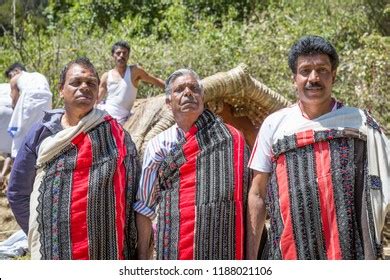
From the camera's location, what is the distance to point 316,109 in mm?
3209

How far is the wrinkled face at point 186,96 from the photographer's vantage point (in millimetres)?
3463

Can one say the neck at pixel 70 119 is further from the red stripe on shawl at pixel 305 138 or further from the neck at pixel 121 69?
the neck at pixel 121 69

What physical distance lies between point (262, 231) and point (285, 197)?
0.36 metres

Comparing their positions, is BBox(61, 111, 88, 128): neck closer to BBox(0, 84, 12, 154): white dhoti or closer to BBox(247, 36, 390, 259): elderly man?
BBox(247, 36, 390, 259): elderly man

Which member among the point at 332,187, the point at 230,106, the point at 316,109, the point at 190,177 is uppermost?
the point at 230,106

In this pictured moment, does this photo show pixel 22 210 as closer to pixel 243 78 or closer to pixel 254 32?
pixel 243 78

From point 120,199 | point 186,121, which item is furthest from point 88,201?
point 186,121

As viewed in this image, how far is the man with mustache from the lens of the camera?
7785mm

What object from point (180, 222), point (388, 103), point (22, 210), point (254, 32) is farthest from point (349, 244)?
point (254, 32)

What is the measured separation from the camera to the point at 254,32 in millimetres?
11953

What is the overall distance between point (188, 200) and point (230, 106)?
3605 mm

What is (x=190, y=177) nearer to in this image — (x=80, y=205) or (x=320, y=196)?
(x=80, y=205)

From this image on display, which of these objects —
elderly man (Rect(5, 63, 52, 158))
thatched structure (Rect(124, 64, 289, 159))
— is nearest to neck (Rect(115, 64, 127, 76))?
thatched structure (Rect(124, 64, 289, 159))

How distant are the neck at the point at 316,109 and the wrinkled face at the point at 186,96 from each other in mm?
489
